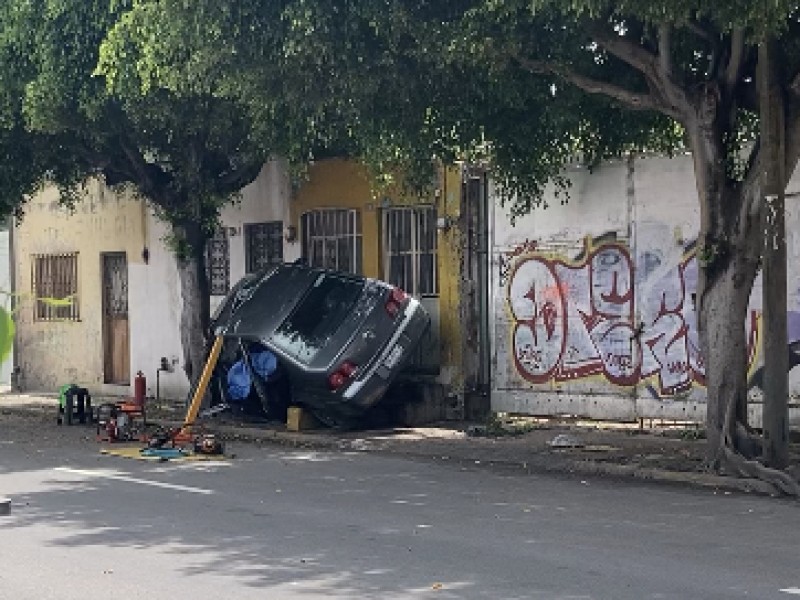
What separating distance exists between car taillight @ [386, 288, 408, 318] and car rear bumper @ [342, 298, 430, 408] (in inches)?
5.3

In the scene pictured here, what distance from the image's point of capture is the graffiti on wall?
15.6 m

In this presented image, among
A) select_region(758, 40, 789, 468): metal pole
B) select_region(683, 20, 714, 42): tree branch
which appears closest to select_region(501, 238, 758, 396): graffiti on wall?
select_region(758, 40, 789, 468): metal pole

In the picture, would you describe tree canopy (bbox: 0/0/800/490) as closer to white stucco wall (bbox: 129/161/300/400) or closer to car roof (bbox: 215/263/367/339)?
car roof (bbox: 215/263/367/339)

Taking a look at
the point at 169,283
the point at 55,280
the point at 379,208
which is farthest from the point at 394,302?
the point at 55,280

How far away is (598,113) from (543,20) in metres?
2.42

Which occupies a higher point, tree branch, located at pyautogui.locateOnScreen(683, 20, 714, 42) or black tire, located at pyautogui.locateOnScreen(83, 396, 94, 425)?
tree branch, located at pyautogui.locateOnScreen(683, 20, 714, 42)

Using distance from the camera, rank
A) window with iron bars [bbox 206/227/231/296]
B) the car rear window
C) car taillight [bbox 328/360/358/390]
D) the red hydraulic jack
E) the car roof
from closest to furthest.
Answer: the red hydraulic jack → car taillight [bbox 328/360/358/390] → the car rear window → the car roof → window with iron bars [bbox 206/227/231/296]

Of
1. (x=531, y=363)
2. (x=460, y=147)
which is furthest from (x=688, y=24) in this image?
(x=531, y=363)

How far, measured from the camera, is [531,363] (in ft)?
57.0

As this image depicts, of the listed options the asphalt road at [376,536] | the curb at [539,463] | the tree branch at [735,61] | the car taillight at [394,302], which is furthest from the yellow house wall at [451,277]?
the tree branch at [735,61]

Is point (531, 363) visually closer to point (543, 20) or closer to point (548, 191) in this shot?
point (548, 191)

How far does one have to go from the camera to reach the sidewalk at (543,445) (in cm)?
1280

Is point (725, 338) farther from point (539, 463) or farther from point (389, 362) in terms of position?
point (389, 362)

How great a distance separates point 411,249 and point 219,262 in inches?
179
